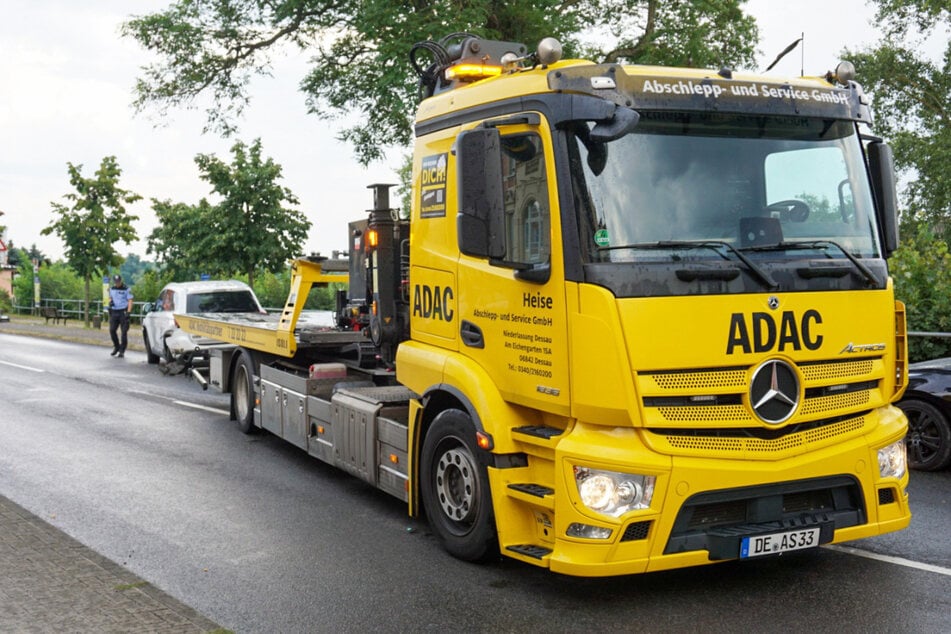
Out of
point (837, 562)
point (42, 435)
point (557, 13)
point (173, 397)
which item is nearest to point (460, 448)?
point (837, 562)

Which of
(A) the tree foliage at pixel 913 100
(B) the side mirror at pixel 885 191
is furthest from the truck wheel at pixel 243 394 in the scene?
(A) the tree foliage at pixel 913 100

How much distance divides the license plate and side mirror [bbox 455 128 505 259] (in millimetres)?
2016

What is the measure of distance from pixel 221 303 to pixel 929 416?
44.0 ft

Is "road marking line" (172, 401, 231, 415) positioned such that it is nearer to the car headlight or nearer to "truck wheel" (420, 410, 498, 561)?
"truck wheel" (420, 410, 498, 561)

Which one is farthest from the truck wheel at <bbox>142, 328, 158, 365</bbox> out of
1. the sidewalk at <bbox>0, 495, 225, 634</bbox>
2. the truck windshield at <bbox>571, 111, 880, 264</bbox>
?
the truck windshield at <bbox>571, 111, 880, 264</bbox>

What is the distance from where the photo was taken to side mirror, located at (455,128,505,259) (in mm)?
5273

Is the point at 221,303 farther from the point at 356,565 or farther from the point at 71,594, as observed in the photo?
the point at 71,594

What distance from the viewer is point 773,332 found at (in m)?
5.13

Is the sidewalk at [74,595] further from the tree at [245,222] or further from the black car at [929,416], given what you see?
the tree at [245,222]

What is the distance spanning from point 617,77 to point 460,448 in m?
2.41

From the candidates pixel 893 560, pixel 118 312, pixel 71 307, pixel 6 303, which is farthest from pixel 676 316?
pixel 6 303

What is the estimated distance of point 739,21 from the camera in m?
20.7

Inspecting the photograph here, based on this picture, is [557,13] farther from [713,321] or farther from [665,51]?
[713,321]

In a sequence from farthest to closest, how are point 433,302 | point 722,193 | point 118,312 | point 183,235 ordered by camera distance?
1. point 183,235
2. point 118,312
3. point 433,302
4. point 722,193
